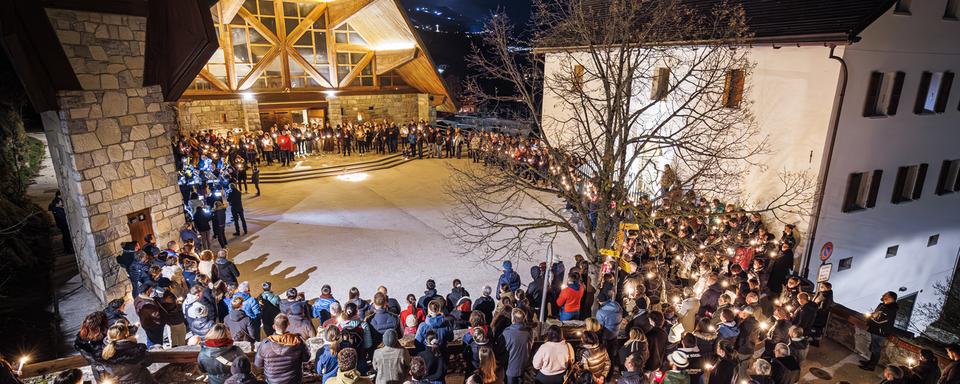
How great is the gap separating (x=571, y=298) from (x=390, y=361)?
11.8ft

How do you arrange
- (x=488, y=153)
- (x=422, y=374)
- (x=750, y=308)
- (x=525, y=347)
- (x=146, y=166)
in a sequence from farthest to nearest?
(x=146, y=166) → (x=488, y=153) → (x=750, y=308) → (x=525, y=347) → (x=422, y=374)

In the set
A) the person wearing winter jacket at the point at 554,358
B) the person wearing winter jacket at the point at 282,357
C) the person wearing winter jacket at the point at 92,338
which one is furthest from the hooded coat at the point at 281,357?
the person wearing winter jacket at the point at 554,358

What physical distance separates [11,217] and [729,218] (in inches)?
644

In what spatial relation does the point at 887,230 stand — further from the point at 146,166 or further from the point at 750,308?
the point at 146,166

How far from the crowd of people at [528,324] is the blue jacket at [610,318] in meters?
0.02

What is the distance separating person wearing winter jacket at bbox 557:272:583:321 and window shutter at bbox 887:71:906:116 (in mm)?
10340

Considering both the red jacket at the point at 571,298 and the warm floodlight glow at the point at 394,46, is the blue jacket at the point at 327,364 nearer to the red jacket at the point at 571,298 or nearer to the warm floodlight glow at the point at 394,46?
the red jacket at the point at 571,298

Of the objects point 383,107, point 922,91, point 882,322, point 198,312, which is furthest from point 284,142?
point 922,91

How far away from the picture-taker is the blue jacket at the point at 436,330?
5875 mm

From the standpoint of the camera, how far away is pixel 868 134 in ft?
38.8

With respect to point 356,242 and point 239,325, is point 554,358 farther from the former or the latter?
point 356,242

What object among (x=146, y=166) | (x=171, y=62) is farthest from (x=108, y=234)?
(x=171, y=62)

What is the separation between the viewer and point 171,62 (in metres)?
9.88

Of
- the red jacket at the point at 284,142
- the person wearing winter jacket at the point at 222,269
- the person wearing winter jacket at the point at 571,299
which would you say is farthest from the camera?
the red jacket at the point at 284,142
